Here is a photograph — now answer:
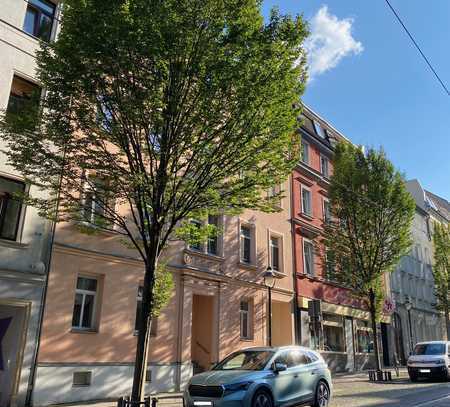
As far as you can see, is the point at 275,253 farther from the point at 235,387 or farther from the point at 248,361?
the point at 235,387

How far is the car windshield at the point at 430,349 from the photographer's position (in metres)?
21.2

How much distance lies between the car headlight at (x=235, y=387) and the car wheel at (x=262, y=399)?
10.8 inches

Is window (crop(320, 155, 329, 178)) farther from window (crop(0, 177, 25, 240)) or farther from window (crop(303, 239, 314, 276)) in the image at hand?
window (crop(0, 177, 25, 240))

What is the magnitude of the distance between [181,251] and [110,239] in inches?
133

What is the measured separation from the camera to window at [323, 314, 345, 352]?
1023 inches

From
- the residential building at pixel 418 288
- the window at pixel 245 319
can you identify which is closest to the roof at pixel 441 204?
the residential building at pixel 418 288

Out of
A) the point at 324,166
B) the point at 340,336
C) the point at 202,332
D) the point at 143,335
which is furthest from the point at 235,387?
the point at 324,166

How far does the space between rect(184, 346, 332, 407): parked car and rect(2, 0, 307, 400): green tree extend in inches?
58.1

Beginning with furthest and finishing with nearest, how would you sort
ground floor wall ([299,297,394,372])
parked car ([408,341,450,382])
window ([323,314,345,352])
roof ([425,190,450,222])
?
roof ([425,190,450,222])
window ([323,314,345,352])
ground floor wall ([299,297,394,372])
parked car ([408,341,450,382])

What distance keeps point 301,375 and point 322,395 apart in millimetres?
1157

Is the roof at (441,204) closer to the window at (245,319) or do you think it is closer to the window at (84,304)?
the window at (245,319)

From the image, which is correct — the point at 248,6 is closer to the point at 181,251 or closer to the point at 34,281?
the point at 34,281

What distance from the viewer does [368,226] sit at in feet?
77.6

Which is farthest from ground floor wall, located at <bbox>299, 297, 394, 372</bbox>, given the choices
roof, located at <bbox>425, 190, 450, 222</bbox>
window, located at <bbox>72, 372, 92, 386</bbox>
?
roof, located at <bbox>425, 190, 450, 222</bbox>
